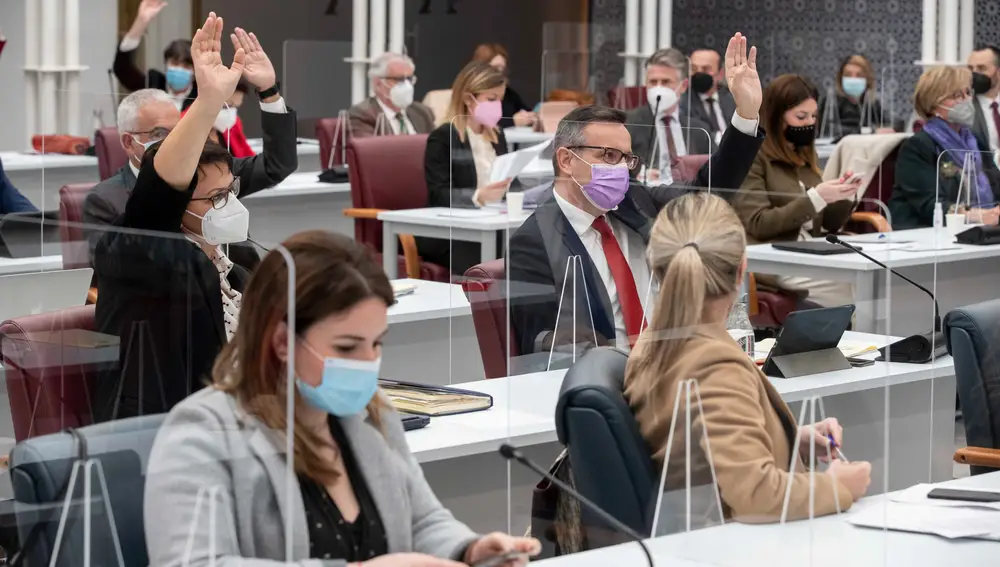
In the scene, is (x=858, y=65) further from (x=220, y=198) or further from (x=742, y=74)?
(x=220, y=198)

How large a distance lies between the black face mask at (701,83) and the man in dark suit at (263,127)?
490 centimetres

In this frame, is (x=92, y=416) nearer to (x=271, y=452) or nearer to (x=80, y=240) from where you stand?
(x=271, y=452)

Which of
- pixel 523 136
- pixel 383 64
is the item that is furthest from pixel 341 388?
pixel 523 136

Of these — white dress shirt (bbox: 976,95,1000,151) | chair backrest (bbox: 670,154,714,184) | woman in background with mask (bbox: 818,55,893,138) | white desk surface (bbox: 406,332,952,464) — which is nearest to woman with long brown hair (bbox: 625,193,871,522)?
white desk surface (bbox: 406,332,952,464)

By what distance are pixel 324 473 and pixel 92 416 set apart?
0.98 feet

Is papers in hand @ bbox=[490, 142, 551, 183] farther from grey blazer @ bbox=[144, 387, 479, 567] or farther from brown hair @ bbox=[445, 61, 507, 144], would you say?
grey blazer @ bbox=[144, 387, 479, 567]

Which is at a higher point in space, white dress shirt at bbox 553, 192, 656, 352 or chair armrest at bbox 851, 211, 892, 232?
white dress shirt at bbox 553, 192, 656, 352

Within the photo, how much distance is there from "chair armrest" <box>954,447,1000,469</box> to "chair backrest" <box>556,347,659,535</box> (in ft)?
4.23

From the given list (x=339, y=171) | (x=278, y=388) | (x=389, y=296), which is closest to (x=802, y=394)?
(x=389, y=296)

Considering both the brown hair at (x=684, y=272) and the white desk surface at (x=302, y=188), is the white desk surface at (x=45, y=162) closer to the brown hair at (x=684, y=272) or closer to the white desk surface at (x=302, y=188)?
the white desk surface at (x=302, y=188)

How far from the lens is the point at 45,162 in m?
7.50

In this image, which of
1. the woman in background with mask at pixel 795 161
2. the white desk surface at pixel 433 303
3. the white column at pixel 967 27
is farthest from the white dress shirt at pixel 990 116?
the white desk surface at pixel 433 303

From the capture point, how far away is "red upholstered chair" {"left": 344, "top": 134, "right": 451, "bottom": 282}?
21.3 feet

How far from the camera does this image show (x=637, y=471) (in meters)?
2.36
